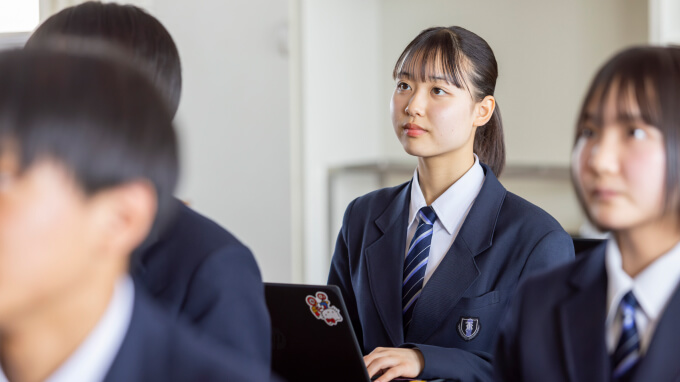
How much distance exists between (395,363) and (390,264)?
1.10ft

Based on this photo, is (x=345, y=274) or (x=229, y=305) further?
(x=345, y=274)

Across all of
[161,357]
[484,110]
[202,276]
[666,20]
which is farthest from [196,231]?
[666,20]

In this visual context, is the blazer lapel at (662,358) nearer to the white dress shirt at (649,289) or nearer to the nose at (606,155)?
the white dress shirt at (649,289)

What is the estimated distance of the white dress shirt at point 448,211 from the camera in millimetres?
1868

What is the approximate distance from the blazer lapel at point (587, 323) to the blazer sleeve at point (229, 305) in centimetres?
42

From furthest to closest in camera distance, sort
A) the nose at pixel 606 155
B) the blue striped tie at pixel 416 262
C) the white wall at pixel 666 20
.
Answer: the white wall at pixel 666 20 → the blue striped tie at pixel 416 262 → the nose at pixel 606 155

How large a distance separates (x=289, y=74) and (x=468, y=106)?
6.46ft

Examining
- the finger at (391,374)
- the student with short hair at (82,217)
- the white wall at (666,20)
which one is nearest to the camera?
the student with short hair at (82,217)

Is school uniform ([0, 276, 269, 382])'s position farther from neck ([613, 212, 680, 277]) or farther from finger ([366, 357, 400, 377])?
finger ([366, 357, 400, 377])

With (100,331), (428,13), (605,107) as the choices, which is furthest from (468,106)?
(428,13)

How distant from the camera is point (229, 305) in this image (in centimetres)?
114

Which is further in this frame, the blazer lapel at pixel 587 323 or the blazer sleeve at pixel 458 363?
the blazer sleeve at pixel 458 363

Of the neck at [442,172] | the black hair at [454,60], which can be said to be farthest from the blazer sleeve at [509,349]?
the black hair at [454,60]

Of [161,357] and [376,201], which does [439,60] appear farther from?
[161,357]
